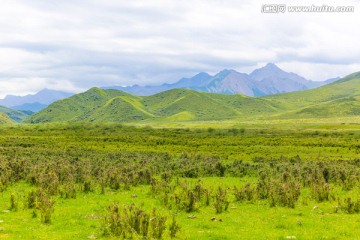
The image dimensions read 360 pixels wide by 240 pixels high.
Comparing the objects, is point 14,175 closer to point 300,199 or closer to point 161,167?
point 161,167

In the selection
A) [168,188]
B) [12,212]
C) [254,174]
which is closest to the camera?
[12,212]

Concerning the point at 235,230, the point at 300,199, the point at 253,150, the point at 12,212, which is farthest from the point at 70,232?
the point at 253,150

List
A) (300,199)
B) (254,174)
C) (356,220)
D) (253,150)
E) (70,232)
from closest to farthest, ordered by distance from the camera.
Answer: (70,232)
(356,220)
(300,199)
(254,174)
(253,150)

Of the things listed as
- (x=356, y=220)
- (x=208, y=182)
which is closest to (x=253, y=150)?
(x=208, y=182)

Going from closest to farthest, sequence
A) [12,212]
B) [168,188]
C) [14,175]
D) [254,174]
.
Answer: [12,212] → [168,188] → [14,175] → [254,174]

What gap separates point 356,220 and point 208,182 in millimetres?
20268

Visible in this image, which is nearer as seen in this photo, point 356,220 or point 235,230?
point 235,230

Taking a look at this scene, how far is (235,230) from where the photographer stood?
20.8 meters

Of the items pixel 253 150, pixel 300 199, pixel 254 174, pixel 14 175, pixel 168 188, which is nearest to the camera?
pixel 300 199

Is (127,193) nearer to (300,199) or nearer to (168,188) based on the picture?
(168,188)

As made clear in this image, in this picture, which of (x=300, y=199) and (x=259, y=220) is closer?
(x=259, y=220)

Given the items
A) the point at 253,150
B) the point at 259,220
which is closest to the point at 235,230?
the point at 259,220

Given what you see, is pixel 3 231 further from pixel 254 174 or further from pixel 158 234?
pixel 254 174

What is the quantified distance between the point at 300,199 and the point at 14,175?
2954 cm
